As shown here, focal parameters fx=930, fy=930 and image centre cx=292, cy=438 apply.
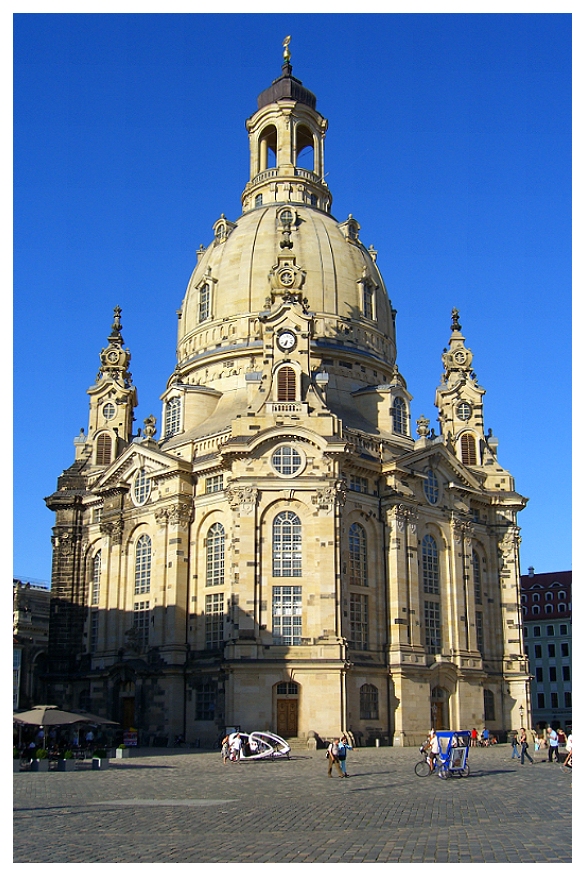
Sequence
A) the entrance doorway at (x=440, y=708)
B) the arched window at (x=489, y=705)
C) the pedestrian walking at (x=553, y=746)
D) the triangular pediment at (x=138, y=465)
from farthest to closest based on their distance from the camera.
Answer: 1. the arched window at (x=489, y=705)
2. the triangular pediment at (x=138, y=465)
3. the entrance doorway at (x=440, y=708)
4. the pedestrian walking at (x=553, y=746)

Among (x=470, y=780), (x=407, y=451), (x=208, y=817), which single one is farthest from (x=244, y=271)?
(x=208, y=817)

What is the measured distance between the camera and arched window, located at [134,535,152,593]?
6862cm

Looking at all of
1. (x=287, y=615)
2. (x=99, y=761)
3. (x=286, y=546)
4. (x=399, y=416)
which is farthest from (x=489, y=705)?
(x=99, y=761)

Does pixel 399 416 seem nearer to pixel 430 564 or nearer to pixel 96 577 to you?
pixel 430 564

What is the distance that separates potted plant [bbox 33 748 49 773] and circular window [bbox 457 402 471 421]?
47.9 metres

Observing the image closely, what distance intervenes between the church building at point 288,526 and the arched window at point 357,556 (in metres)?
0.19

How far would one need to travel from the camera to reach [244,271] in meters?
78.9

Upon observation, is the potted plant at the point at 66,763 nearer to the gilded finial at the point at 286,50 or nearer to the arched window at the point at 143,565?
the arched window at the point at 143,565

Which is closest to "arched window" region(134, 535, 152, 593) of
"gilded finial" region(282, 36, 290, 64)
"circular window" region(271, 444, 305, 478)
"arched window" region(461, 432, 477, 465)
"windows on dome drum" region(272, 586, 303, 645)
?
"windows on dome drum" region(272, 586, 303, 645)

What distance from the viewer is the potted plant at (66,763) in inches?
1727

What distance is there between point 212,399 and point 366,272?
18116 mm

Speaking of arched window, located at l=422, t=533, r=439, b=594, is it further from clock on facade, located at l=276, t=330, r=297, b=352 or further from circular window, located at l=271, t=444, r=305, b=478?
clock on facade, located at l=276, t=330, r=297, b=352

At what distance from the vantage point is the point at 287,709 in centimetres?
5772

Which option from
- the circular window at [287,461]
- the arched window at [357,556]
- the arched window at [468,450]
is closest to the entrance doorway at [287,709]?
the arched window at [357,556]
